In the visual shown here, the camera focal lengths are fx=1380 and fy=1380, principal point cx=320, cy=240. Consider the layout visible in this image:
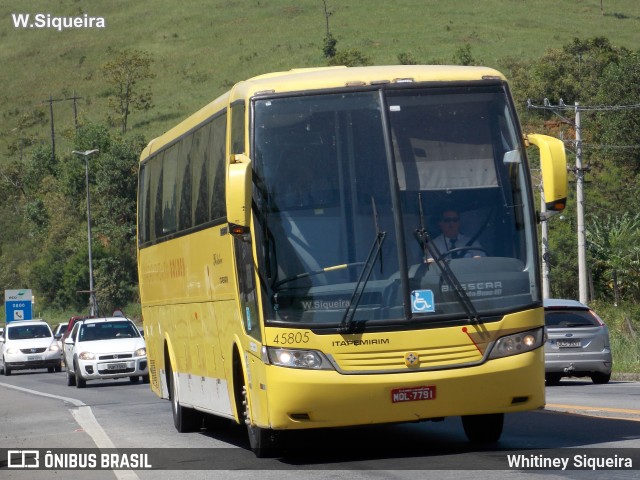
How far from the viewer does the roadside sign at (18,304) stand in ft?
241

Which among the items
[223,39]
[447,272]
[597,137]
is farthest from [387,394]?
[223,39]

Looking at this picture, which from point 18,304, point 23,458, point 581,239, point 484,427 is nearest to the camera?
point 484,427

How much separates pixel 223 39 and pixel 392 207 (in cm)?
15200

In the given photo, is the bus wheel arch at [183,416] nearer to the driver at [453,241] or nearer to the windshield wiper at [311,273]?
the windshield wiper at [311,273]

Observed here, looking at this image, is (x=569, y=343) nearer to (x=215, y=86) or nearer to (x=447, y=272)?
(x=447, y=272)

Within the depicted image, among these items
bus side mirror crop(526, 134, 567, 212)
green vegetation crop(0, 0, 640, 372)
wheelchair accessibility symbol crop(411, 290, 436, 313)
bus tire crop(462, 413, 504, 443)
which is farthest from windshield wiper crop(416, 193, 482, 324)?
green vegetation crop(0, 0, 640, 372)

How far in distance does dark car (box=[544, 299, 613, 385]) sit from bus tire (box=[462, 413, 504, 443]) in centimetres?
1081

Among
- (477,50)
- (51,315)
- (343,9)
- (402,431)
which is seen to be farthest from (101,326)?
(343,9)

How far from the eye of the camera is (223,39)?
16150cm

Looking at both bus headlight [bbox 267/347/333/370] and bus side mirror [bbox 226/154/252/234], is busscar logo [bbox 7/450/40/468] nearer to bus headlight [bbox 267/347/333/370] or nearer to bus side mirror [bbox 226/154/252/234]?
bus headlight [bbox 267/347/333/370]

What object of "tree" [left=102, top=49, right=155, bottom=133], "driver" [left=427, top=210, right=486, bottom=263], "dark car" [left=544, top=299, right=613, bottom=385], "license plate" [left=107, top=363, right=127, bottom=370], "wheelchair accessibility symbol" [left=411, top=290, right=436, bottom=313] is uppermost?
"tree" [left=102, top=49, right=155, bottom=133]

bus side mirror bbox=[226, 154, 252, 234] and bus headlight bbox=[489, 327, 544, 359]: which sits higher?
bus side mirror bbox=[226, 154, 252, 234]

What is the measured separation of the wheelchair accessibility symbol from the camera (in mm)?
11547
